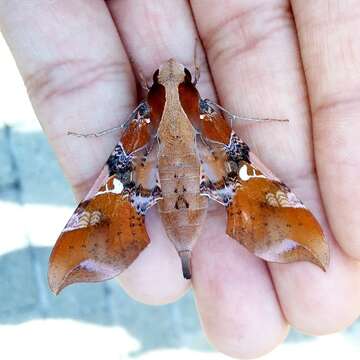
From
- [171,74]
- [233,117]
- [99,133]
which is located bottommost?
[233,117]

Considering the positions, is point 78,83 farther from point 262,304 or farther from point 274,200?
point 262,304

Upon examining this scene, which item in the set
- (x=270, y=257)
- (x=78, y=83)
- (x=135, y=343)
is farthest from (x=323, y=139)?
(x=135, y=343)

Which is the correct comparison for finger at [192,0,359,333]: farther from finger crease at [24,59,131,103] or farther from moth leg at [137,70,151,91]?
finger crease at [24,59,131,103]

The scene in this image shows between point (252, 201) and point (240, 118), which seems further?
point (240, 118)

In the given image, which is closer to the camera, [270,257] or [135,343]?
[270,257]

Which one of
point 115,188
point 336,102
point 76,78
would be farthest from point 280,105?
point 76,78

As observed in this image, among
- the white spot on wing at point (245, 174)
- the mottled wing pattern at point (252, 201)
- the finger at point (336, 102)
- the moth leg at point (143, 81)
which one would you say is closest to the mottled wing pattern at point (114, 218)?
the moth leg at point (143, 81)

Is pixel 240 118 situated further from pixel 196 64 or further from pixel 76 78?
pixel 76 78
